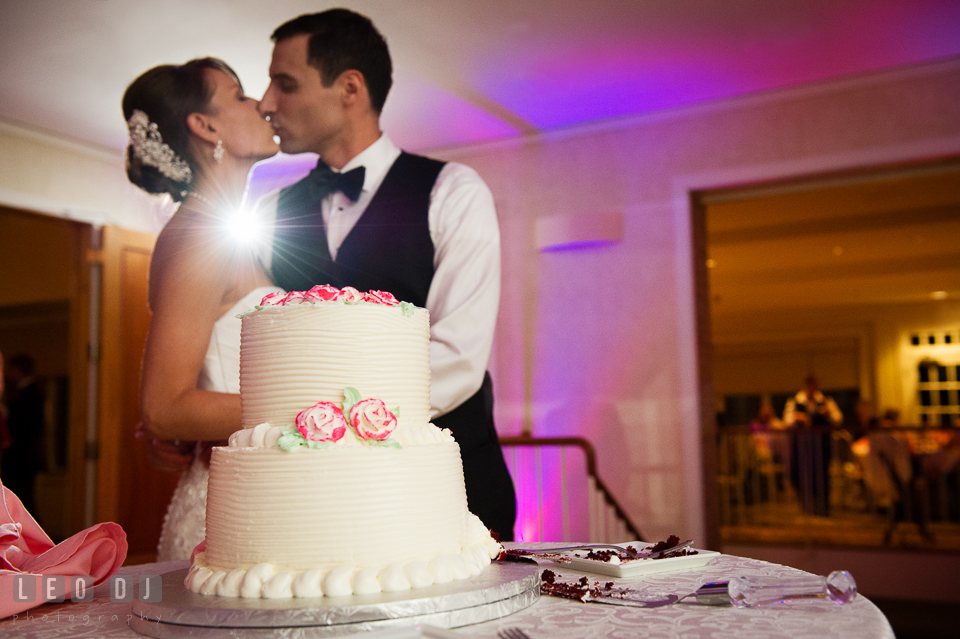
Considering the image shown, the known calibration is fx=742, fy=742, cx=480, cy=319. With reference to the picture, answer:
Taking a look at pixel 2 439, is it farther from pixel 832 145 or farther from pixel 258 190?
pixel 832 145

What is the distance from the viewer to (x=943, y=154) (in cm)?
448

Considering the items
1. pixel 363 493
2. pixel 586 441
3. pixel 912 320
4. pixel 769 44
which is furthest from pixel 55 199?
pixel 912 320

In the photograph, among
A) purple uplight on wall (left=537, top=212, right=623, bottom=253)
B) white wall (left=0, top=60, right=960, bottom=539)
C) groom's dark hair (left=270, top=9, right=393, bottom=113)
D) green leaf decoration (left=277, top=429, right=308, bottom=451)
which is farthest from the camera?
purple uplight on wall (left=537, top=212, right=623, bottom=253)

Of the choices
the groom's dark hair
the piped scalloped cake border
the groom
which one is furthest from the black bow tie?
the piped scalloped cake border

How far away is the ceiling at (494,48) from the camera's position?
143 inches

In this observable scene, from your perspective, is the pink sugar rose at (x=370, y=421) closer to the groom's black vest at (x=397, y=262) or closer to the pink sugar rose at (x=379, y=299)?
the pink sugar rose at (x=379, y=299)

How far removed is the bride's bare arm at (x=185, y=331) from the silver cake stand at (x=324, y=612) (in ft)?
5.10

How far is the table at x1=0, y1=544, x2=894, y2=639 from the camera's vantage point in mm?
970

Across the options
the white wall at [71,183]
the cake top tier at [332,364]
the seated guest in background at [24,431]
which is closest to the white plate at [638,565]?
the cake top tier at [332,364]

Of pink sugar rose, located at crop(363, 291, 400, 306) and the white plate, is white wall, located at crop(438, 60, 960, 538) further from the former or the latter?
pink sugar rose, located at crop(363, 291, 400, 306)

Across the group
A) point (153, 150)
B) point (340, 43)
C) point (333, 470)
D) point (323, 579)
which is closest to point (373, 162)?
point (340, 43)

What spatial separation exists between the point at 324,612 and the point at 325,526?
205 millimetres

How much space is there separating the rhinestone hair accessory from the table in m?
2.57

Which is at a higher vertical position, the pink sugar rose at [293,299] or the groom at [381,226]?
the groom at [381,226]
